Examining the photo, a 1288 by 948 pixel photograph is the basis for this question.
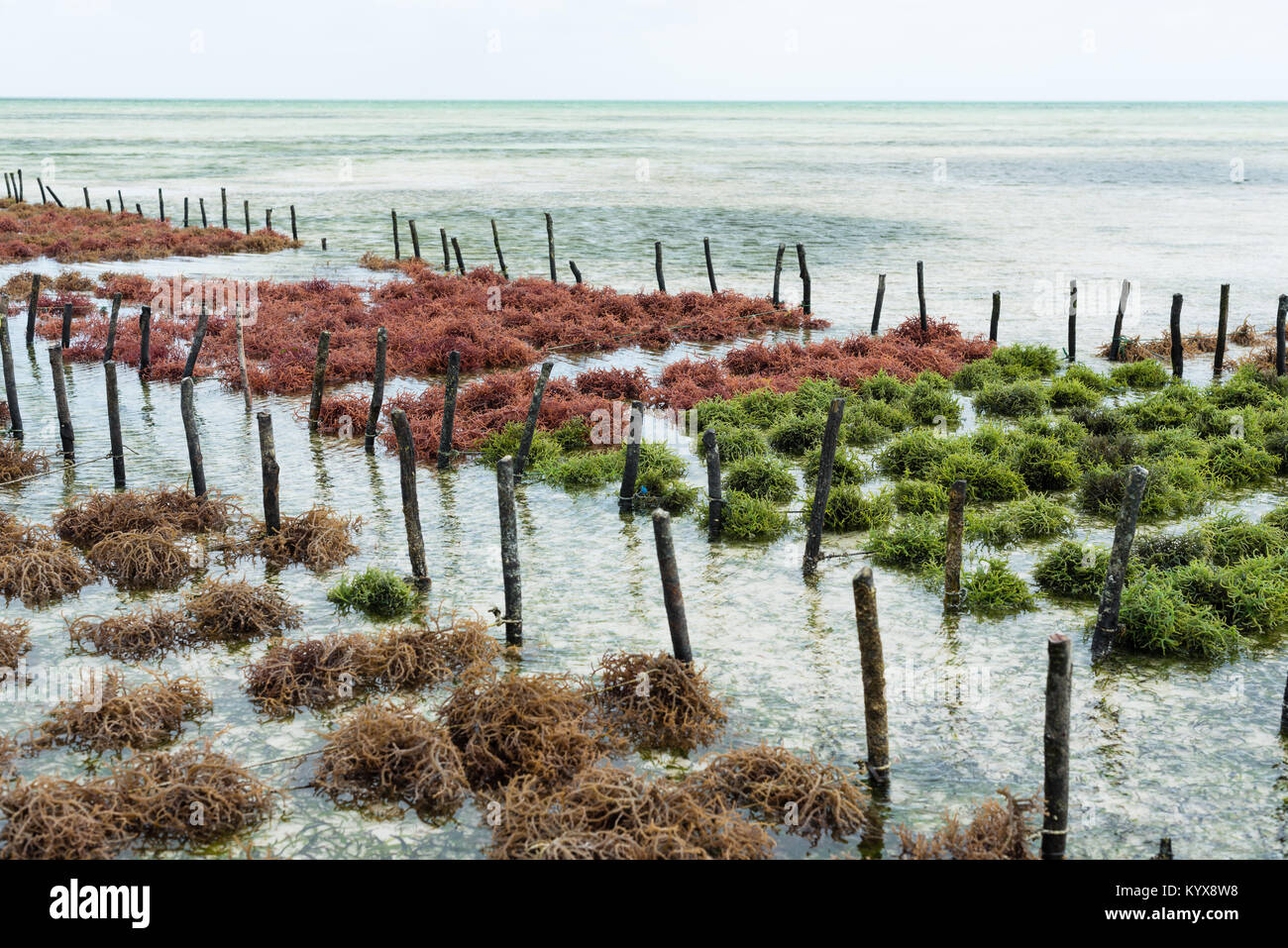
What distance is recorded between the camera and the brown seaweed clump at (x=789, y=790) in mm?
8562

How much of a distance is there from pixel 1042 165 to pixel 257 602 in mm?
103852

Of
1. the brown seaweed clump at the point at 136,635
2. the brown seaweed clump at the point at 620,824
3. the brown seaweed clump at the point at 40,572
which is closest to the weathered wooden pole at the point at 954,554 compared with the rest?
the brown seaweed clump at the point at 620,824

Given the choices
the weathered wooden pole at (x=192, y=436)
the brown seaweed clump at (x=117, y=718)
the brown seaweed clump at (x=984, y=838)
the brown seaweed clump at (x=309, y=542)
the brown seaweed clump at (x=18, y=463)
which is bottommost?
the brown seaweed clump at (x=984, y=838)

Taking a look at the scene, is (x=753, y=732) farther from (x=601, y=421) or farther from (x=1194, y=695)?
(x=601, y=421)

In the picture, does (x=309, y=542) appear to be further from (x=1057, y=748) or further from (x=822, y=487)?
(x=1057, y=748)

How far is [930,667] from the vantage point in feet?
37.0

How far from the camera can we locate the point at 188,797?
853 centimetres

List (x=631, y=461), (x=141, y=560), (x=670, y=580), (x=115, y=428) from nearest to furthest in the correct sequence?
(x=670, y=580) → (x=141, y=560) → (x=631, y=461) → (x=115, y=428)

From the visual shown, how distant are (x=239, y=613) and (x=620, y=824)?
5.81 metres

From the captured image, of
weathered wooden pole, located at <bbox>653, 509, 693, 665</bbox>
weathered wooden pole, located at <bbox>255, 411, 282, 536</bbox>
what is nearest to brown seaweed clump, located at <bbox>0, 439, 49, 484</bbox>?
weathered wooden pole, located at <bbox>255, 411, 282, 536</bbox>

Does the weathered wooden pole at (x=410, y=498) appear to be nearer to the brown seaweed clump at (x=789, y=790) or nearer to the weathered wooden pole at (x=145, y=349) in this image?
the brown seaweed clump at (x=789, y=790)

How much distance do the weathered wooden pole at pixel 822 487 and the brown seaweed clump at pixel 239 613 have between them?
21.0 ft

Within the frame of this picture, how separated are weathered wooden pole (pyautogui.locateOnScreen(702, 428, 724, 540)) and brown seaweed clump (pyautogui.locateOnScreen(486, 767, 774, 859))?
6136mm

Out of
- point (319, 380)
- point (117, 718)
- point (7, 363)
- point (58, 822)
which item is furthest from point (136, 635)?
point (7, 363)
